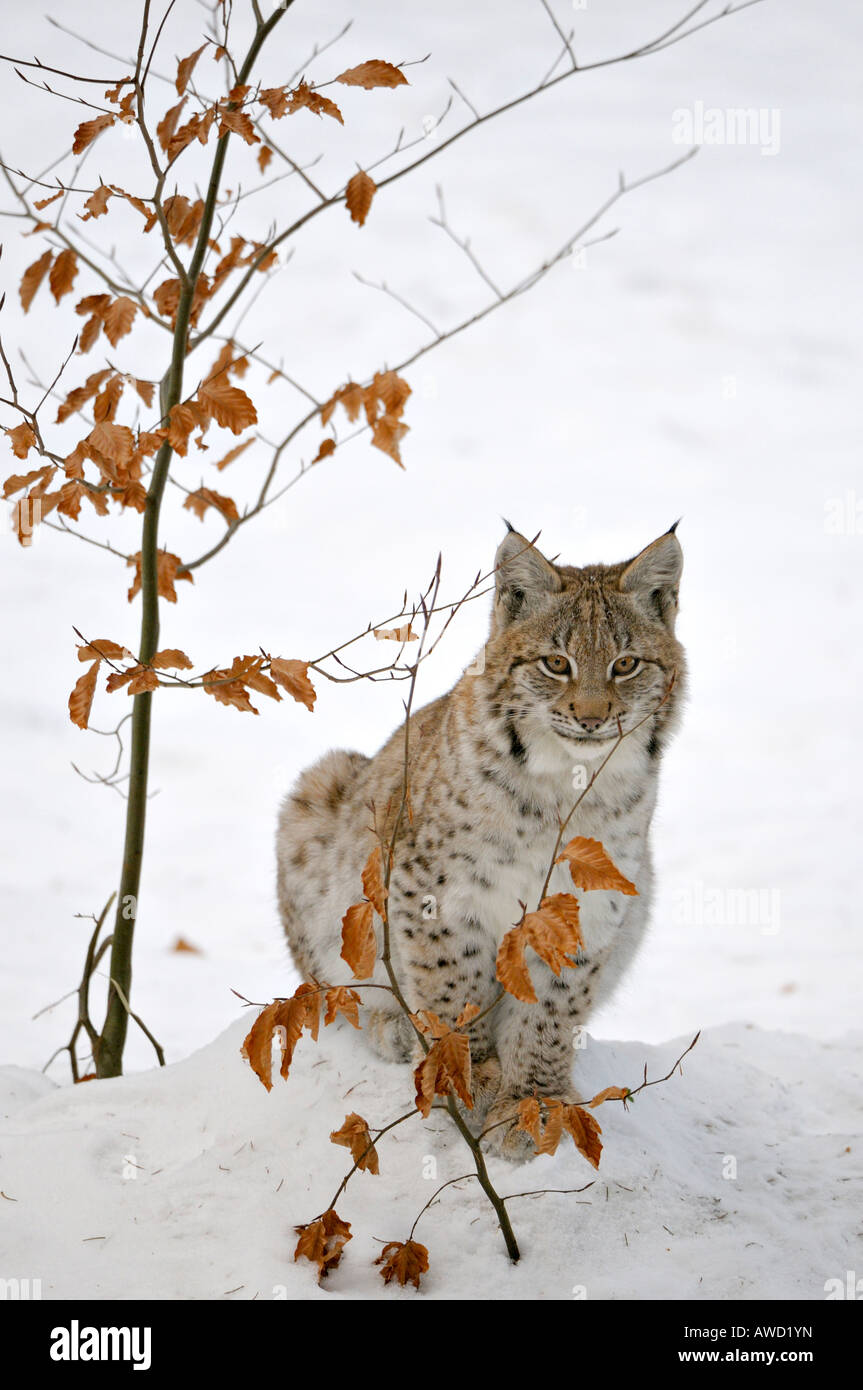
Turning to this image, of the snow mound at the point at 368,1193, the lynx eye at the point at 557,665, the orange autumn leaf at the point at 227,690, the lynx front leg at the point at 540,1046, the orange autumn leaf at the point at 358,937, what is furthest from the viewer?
the lynx front leg at the point at 540,1046

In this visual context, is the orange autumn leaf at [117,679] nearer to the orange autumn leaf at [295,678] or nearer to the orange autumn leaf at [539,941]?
the orange autumn leaf at [295,678]

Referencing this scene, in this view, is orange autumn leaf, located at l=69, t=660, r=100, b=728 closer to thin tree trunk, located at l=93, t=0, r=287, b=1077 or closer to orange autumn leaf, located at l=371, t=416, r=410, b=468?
thin tree trunk, located at l=93, t=0, r=287, b=1077

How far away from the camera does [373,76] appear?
3.56 metres

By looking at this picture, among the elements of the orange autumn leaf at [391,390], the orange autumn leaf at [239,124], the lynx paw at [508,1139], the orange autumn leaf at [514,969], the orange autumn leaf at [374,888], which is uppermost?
the orange autumn leaf at [239,124]

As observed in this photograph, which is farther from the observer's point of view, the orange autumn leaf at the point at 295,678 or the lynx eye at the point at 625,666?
the lynx eye at the point at 625,666

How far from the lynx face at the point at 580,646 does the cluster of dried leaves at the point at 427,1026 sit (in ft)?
2.29

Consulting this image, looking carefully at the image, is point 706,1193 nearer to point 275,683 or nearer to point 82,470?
point 275,683

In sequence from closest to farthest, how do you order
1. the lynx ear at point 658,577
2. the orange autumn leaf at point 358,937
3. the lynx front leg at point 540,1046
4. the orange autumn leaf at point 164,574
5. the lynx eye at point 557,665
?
the orange autumn leaf at point 358,937 → the lynx eye at point 557,665 → the lynx ear at point 658,577 → the lynx front leg at point 540,1046 → the orange autumn leaf at point 164,574

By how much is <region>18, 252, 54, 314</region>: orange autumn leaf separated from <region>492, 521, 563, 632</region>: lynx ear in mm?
1619

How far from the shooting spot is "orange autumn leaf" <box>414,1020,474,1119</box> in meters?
3.03

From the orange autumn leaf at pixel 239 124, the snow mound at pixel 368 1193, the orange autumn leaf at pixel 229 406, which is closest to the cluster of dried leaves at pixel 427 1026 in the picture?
the snow mound at pixel 368 1193

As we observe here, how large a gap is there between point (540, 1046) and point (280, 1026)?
1111mm

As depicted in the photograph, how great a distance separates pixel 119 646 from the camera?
3580 millimetres

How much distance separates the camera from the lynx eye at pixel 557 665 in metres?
3.76
